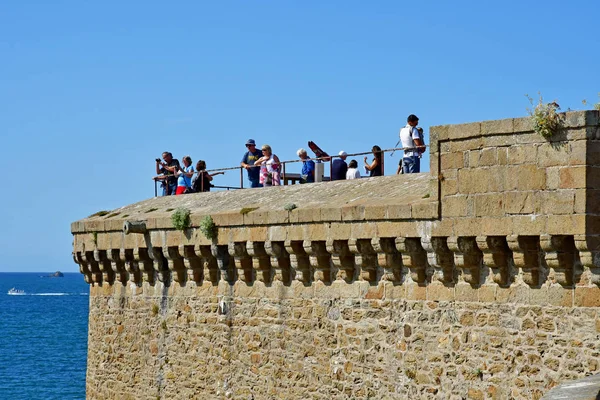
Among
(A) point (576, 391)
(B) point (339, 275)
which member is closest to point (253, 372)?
(B) point (339, 275)

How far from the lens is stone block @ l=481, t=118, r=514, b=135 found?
13.9 metres

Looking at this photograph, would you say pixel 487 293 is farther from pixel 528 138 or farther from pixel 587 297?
pixel 528 138

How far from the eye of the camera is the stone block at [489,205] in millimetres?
13992

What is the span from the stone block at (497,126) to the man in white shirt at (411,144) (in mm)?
3279

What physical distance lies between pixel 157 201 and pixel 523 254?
443 inches

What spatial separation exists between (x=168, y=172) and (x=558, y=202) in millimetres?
12593

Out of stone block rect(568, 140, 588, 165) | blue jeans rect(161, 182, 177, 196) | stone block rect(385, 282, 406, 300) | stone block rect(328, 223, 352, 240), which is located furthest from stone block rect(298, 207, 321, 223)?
blue jeans rect(161, 182, 177, 196)

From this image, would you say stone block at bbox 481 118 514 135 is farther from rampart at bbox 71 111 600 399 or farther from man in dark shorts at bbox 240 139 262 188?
man in dark shorts at bbox 240 139 262 188

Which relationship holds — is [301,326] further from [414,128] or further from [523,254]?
[523,254]

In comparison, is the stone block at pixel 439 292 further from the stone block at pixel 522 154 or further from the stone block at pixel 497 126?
the stone block at pixel 497 126

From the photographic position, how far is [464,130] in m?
14.4

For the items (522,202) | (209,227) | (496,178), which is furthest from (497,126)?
(209,227)

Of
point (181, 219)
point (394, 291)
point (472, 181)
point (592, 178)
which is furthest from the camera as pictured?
point (181, 219)

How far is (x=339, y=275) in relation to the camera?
16.7 m
